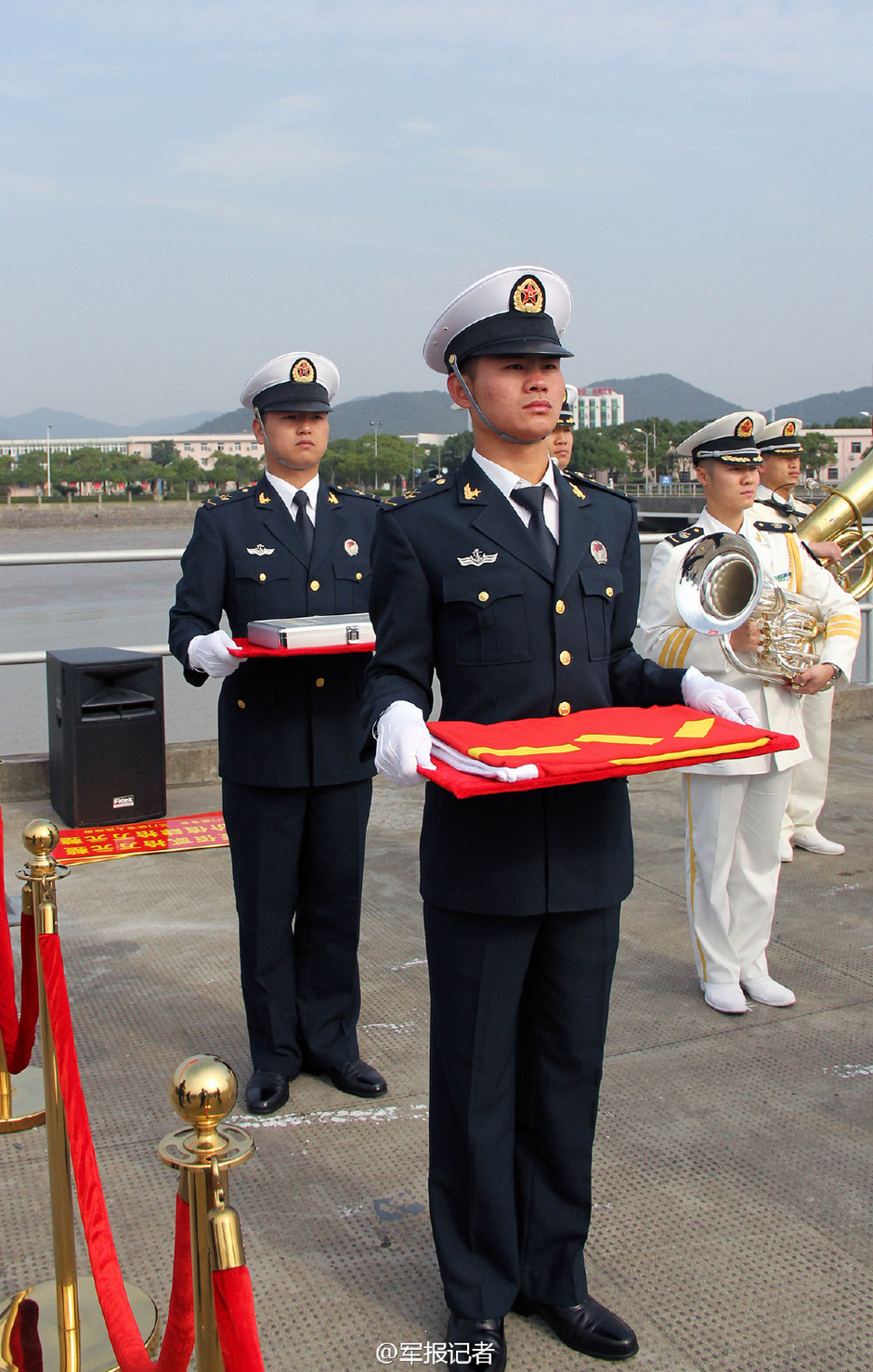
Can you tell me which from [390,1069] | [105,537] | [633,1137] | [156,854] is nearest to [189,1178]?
[633,1137]

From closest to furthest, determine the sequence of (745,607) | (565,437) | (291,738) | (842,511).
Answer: (291,738)
(745,607)
(565,437)
(842,511)

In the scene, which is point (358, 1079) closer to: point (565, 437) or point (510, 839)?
point (510, 839)

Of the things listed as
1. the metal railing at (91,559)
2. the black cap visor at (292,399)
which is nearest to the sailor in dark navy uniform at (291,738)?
the black cap visor at (292,399)

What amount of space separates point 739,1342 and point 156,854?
13.0 ft

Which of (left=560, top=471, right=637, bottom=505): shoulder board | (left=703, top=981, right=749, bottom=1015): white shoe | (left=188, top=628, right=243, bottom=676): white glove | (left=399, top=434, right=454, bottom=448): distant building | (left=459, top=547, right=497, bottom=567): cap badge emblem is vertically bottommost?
(left=703, top=981, right=749, bottom=1015): white shoe

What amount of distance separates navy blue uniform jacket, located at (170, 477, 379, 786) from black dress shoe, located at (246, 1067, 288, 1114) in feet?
2.77

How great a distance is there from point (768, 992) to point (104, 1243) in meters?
2.66

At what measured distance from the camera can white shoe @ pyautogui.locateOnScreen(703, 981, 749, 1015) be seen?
161 inches

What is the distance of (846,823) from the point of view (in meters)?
6.54

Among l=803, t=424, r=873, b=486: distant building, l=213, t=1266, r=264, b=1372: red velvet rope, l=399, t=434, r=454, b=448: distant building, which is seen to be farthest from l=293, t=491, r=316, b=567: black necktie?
l=803, t=424, r=873, b=486: distant building

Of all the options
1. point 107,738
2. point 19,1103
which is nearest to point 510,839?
point 19,1103

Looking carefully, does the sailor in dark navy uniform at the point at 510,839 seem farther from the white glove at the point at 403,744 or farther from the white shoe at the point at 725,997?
the white shoe at the point at 725,997

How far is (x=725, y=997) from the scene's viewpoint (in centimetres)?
412

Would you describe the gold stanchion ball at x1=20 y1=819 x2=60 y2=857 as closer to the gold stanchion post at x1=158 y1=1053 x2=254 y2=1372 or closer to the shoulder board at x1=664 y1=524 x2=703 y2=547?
the gold stanchion post at x1=158 y1=1053 x2=254 y2=1372
